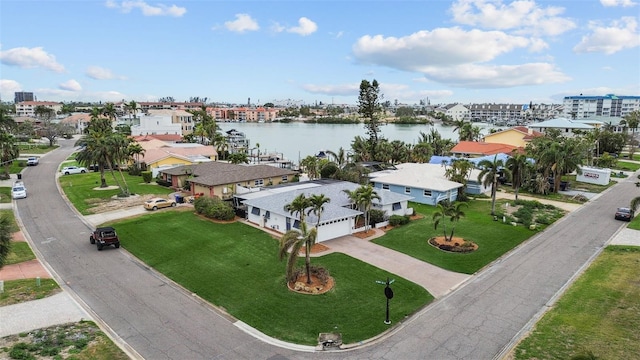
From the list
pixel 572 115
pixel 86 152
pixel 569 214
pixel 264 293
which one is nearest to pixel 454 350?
pixel 264 293

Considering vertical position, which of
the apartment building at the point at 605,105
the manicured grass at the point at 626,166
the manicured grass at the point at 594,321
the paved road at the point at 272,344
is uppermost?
the apartment building at the point at 605,105

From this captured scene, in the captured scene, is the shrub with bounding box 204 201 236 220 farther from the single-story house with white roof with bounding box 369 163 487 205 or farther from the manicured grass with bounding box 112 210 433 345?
the single-story house with white roof with bounding box 369 163 487 205

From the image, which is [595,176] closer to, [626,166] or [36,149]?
[626,166]

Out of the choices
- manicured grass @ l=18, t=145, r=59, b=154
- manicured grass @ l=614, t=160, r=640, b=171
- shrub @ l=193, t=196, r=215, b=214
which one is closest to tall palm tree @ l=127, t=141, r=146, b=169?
shrub @ l=193, t=196, r=215, b=214

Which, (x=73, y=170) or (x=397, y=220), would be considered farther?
(x=73, y=170)

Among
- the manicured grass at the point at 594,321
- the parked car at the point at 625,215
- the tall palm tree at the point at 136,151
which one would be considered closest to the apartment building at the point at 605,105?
the parked car at the point at 625,215

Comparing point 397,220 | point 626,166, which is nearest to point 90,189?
point 397,220

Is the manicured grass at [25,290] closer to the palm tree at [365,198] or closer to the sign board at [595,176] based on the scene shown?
the palm tree at [365,198]
